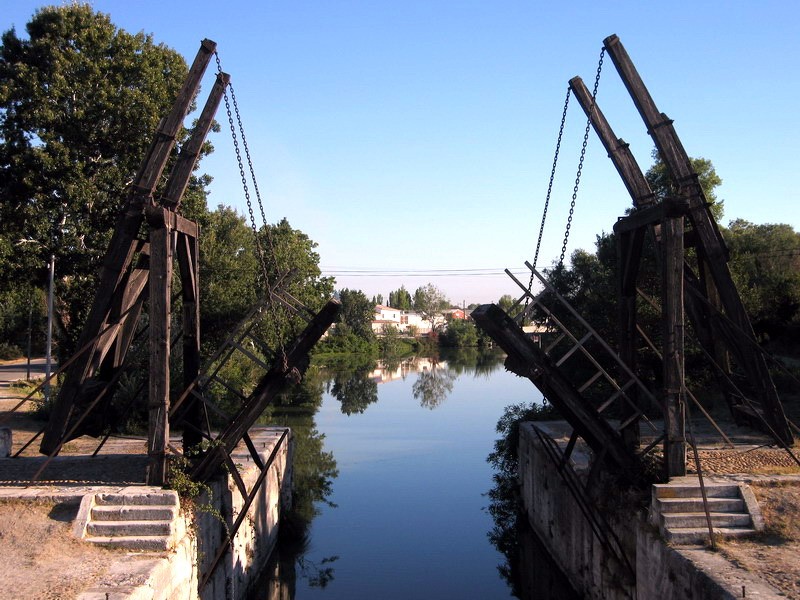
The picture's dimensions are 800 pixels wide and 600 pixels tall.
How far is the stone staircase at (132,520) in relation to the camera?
863 centimetres

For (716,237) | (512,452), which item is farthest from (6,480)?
(512,452)

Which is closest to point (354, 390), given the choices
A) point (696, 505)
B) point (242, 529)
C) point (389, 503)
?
point (389, 503)

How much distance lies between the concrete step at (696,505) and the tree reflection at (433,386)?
29.4 meters

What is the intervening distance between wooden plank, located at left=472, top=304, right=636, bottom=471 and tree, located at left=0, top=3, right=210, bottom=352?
14197 millimetres

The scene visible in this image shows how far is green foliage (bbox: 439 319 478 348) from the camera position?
3558 inches

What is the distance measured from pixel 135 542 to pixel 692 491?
22.0 ft

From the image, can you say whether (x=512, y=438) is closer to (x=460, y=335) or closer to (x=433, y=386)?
(x=433, y=386)

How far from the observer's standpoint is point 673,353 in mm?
9984

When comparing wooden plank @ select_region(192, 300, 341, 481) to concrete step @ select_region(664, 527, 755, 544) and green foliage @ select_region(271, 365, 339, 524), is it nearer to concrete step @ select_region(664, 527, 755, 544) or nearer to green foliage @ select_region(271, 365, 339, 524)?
concrete step @ select_region(664, 527, 755, 544)

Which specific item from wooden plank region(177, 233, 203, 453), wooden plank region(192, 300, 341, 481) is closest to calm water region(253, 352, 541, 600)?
wooden plank region(177, 233, 203, 453)

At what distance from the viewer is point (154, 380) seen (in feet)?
33.1

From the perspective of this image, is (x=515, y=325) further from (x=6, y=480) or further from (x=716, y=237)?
(x=6, y=480)

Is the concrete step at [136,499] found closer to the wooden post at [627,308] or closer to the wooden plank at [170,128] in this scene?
the wooden plank at [170,128]

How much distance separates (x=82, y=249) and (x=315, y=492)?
9.60m
